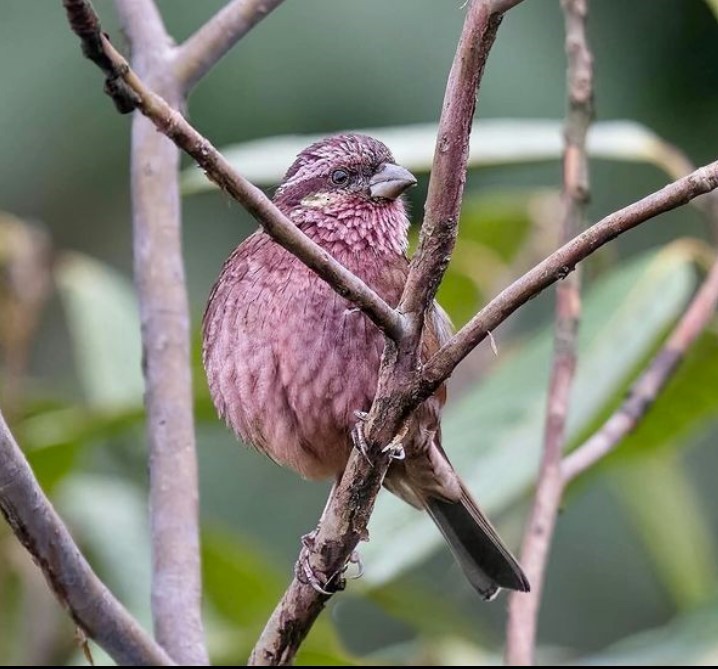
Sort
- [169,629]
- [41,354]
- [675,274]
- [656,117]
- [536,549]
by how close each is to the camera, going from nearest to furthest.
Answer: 1. [169,629]
2. [536,549]
3. [675,274]
4. [656,117]
5. [41,354]

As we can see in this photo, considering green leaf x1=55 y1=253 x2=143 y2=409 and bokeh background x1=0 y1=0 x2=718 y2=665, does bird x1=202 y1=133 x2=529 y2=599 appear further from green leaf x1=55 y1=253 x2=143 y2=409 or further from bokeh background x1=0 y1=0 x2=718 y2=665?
green leaf x1=55 y1=253 x2=143 y2=409

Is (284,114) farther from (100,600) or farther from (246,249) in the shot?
(100,600)

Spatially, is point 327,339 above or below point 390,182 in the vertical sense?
below

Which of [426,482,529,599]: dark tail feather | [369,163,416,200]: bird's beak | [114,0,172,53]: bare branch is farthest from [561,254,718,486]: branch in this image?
[114,0,172,53]: bare branch

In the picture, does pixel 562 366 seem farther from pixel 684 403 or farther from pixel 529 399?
pixel 684 403

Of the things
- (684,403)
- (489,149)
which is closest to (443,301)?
(489,149)

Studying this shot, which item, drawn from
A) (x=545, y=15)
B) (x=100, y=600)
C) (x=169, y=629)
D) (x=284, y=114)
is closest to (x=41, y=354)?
(x=284, y=114)
